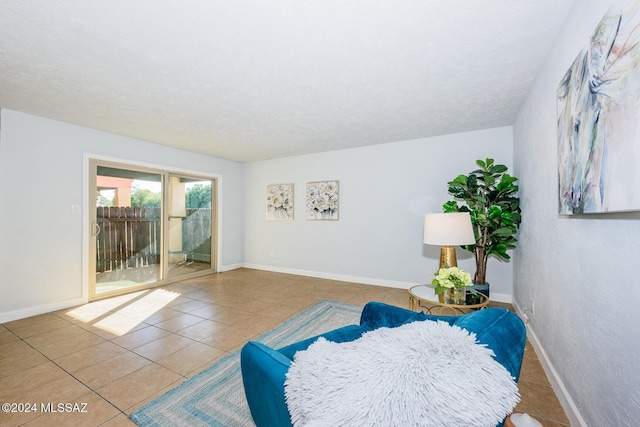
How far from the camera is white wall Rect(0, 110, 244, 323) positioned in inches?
119

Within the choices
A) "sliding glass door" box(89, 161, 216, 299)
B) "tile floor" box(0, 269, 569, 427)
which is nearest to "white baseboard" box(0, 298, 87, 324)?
"tile floor" box(0, 269, 569, 427)

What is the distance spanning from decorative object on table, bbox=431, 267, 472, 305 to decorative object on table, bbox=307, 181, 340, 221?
2.98 meters

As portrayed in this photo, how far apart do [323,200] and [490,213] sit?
276cm

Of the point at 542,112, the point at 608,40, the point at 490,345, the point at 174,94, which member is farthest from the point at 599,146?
the point at 174,94

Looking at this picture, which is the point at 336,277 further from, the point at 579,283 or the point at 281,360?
the point at 281,360

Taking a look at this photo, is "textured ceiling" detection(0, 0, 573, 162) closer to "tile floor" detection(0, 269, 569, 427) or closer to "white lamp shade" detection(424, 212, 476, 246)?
"white lamp shade" detection(424, 212, 476, 246)

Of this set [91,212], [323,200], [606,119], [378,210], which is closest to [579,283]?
[606,119]

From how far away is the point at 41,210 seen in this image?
3238 millimetres

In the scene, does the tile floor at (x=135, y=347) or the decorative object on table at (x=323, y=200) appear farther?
the decorative object on table at (x=323, y=200)

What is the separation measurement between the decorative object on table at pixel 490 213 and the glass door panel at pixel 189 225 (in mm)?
4463

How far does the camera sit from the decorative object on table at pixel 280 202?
5.45 metres

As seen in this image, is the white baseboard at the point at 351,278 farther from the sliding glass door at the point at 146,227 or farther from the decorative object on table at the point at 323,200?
the sliding glass door at the point at 146,227

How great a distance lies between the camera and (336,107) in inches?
118

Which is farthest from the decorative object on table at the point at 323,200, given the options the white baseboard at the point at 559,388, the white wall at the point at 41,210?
the white baseboard at the point at 559,388
